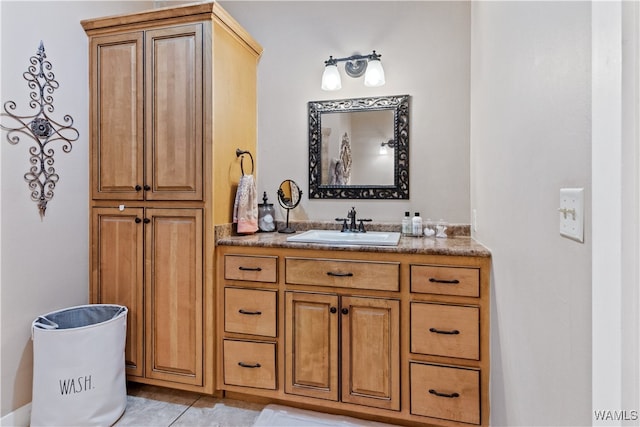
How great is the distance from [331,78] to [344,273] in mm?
1297

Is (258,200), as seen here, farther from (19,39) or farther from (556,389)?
(556,389)

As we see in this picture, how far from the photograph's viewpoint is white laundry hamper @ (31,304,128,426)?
1.60 metres

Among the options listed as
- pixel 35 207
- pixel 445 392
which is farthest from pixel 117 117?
pixel 445 392

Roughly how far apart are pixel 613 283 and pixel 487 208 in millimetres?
1125

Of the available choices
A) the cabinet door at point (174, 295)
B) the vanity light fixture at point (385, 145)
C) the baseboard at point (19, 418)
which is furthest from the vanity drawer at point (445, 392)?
the baseboard at point (19, 418)

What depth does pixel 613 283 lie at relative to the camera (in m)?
0.55

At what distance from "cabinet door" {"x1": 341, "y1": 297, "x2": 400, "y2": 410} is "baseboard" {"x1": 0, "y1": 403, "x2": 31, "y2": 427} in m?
1.63

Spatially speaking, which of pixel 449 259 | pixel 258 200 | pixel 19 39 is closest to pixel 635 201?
pixel 449 259

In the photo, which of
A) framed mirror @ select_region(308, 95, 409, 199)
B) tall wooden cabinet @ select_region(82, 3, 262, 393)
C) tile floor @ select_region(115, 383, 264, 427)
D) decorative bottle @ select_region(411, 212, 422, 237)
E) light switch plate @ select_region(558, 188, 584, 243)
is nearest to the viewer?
light switch plate @ select_region(558, 188, 584, 243)

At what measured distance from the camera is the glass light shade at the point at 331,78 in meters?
2.21

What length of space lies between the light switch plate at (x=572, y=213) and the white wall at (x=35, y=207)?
225cm

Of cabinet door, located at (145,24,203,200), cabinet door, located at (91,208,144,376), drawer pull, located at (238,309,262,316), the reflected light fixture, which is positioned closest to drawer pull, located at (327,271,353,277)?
drawer pull, located at (238,309,262,316)

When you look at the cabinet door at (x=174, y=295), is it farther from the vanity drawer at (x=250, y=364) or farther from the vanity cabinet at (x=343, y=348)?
the vanity cabinet at (x=343, y=348)

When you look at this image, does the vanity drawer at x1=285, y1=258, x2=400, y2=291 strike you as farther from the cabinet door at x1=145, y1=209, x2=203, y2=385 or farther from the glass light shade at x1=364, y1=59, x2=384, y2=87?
the glass light shade at x1=364, y1=59, x2=384, y2=87
